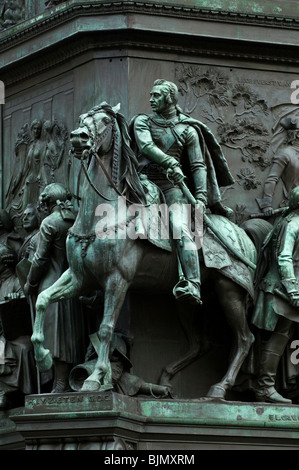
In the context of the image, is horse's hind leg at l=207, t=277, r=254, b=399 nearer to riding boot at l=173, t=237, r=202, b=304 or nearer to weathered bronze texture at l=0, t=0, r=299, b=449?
weathered bronze texture at l=0, t=0, r=299, b=449

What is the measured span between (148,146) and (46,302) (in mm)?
1826

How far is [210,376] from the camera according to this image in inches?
812

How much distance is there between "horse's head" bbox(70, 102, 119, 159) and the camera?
63.1 feet

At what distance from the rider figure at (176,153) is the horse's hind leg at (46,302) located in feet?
3.54

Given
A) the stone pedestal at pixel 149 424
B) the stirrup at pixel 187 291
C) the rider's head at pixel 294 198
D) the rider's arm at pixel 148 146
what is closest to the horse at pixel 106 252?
the rider's arm at pixel 148 146

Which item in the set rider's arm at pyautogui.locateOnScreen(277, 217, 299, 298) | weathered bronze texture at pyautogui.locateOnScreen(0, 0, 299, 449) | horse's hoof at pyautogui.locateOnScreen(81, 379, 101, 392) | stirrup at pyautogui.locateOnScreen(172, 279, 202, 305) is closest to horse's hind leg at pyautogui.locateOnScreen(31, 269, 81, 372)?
weathered bronze texture at pyautogui.locateOnScreen(0, 0, 299, 449)

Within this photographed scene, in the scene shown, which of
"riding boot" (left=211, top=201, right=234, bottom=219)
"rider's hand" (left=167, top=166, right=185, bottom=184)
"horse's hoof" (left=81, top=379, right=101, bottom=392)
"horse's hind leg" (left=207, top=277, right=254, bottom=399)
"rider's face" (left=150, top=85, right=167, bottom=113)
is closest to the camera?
"horse's hoof" (left=81, top=379, right=101, bottom=392)

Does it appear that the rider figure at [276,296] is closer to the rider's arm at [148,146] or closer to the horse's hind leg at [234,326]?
the horse's hind leg at [234,326]

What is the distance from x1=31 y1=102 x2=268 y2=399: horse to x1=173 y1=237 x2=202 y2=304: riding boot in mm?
216

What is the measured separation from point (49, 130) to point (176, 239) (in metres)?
2.40

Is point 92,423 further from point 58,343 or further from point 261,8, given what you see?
point 261,8

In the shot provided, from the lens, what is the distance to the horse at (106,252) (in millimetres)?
19328

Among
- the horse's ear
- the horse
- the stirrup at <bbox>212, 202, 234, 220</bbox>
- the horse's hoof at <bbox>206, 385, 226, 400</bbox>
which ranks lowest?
the horse's hoof at <bbox>206, 385, 226, 400</bbox>

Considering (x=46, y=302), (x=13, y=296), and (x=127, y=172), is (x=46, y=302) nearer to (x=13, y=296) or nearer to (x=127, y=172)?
(x=127, y=172)
